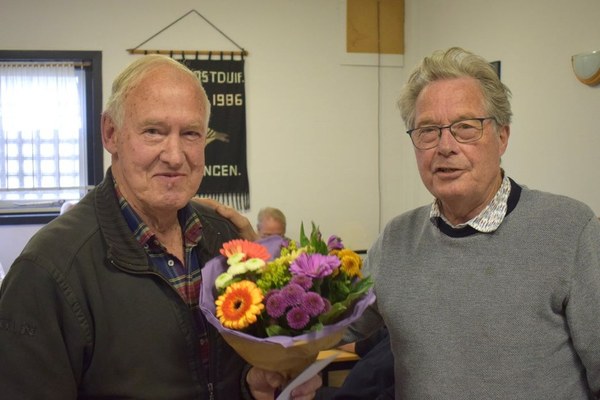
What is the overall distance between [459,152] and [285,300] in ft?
2.01

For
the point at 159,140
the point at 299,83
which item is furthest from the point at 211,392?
the point at 299,83

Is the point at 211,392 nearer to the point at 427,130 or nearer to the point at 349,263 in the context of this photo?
the point at 349,263

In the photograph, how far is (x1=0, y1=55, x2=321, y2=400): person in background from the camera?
119 centimetres

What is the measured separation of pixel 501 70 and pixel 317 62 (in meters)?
1.75

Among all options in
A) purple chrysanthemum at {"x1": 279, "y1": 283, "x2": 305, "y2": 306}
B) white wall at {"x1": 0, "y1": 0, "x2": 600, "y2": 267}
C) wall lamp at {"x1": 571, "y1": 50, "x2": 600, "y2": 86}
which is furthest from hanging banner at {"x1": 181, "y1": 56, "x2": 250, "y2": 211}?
purple chrysanthemum at {"x1": 279, "y1": 283, "x2": 305, "y2": 306}

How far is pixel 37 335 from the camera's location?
1.18 meters

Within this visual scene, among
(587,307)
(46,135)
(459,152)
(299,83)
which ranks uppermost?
(299,83)

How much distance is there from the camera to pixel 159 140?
1397 mm

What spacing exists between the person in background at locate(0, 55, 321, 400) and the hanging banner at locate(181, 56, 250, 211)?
3.32 m

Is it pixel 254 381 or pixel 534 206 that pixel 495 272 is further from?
pixel 254 381

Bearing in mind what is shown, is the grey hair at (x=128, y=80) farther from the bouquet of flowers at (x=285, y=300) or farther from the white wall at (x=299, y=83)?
the white wall at (x=299, y=83)

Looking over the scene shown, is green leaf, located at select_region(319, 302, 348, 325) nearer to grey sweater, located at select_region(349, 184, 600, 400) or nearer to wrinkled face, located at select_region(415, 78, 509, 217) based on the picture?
grey sweater, located at select_region(349, 184, 600, 400)

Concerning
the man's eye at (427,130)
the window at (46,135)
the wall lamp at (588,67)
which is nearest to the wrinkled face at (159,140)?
the man's eye at (427,130)

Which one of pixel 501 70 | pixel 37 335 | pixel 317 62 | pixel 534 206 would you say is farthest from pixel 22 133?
pixel 534 206
